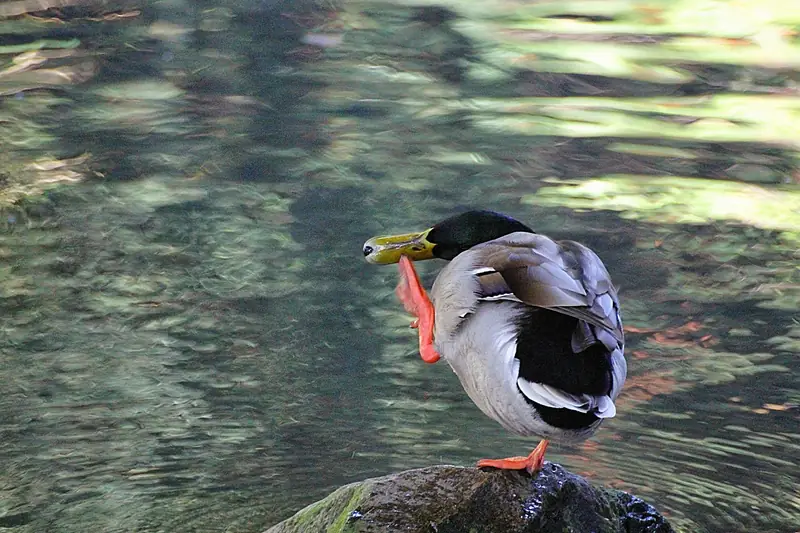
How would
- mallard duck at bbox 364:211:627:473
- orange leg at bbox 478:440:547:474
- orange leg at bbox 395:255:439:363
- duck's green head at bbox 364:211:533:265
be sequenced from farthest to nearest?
duck's green head at bbox 364:211:533:265, orange leg at bbox 395:255:439:363, orange leg at bbox 478:440:547:474, mallard duck at bbox 364:211:627:473

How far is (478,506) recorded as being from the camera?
9.80 ft

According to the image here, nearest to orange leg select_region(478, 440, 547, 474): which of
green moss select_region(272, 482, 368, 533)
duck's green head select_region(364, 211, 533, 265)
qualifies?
green moss select_region(272, 482, 368, 533)

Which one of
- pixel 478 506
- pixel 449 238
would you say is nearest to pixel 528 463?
pixel 478 506

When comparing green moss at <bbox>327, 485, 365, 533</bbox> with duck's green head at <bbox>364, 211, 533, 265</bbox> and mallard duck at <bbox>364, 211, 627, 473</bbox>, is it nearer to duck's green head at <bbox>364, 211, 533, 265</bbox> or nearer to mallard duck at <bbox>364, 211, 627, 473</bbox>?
mallard duck at <bbox>364, 211, 627, 473</bbox>

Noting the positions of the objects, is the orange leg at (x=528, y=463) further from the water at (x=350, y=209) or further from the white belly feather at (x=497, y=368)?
the water at (x=350, y=209)

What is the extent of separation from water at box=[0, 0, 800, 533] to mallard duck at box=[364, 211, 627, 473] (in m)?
2.31

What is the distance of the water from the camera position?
5227 millimetres

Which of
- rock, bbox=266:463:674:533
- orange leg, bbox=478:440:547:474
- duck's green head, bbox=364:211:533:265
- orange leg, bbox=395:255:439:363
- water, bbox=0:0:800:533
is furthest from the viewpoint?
water, bbox=0:0:800:533

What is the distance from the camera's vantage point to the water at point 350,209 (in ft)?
17.1

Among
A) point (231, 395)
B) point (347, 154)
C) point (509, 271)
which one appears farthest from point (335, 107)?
point (509, 271)

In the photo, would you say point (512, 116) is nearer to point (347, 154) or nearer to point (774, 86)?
point (347, 154)

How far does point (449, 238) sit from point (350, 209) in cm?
244

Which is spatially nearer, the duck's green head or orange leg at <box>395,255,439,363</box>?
orange leg at <box>395,255,439,363</box>

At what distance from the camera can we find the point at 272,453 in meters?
5.18
